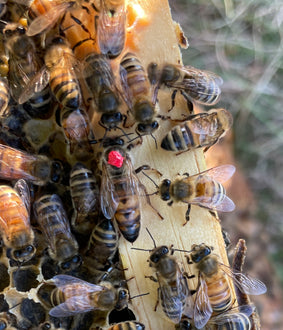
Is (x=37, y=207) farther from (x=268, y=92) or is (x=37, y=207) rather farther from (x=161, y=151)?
(x=268, y=92)

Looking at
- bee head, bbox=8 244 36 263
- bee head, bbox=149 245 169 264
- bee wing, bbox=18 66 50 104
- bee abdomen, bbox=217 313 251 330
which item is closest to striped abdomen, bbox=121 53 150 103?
bee wing, bbox=18 66 50 104

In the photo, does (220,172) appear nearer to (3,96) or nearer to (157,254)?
(157,254)

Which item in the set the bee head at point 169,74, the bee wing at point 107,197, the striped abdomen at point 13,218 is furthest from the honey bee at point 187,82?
the striped abdomen at point 13,218

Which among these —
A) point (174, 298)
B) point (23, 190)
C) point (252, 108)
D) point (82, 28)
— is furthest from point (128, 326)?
point (252, 108)

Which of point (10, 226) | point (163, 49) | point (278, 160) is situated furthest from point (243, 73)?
point (10, 226)

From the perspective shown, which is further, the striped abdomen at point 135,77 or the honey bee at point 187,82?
the honey bee at point 187,82

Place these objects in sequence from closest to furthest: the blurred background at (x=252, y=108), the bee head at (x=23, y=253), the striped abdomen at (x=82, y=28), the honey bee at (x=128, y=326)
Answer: the honey bee at (x=128, y=326) → the bee head at (x=23, y=253) → the striped abdomen at (x=82, y=28) → the blurred background at (x=252, y=108)

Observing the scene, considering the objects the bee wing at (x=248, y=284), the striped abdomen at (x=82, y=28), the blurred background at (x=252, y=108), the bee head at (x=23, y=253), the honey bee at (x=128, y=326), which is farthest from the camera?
the blurred background at (x=252, y=108)

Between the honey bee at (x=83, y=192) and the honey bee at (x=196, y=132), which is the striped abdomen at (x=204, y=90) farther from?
the honey bee at (x=83, y=192)
